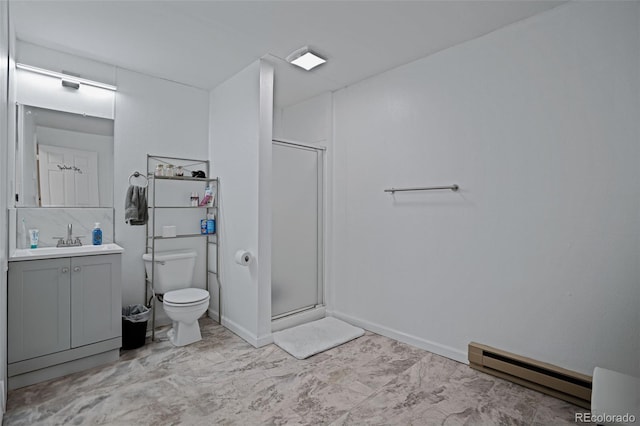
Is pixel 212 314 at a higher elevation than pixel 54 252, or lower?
lower

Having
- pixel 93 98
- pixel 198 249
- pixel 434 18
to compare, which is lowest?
pixel 198 249

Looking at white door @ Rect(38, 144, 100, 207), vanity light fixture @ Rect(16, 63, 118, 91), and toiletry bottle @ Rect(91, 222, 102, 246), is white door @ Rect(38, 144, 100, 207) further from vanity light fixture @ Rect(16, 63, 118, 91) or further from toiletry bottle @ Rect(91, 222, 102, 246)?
vanity light fixture @ Rect(16, 63, 118, 91)

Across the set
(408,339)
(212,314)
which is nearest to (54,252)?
(212,314)

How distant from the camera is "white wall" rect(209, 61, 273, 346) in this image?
2836 millimetres

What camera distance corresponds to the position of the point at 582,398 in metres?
1.94

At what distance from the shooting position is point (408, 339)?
2.85 metres

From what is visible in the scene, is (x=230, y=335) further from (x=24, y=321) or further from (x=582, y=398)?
(x=582, y=398)

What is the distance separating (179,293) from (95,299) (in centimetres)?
62

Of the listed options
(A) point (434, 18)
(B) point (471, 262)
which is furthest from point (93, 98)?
(B) point (471, 262)

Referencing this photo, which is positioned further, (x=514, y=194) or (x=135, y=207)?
(x=135, y=207)

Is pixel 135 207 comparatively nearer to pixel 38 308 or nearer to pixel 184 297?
pixel 184 297

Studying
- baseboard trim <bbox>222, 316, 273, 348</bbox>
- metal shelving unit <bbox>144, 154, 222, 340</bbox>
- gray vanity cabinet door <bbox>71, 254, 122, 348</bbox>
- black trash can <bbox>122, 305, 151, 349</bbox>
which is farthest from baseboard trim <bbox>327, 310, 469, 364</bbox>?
gray vanity cabinet door <bbox>71, 254, 122, 348</bbox>

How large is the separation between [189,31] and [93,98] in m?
1.19

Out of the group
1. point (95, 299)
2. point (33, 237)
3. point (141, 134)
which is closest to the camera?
point (95, 299)
